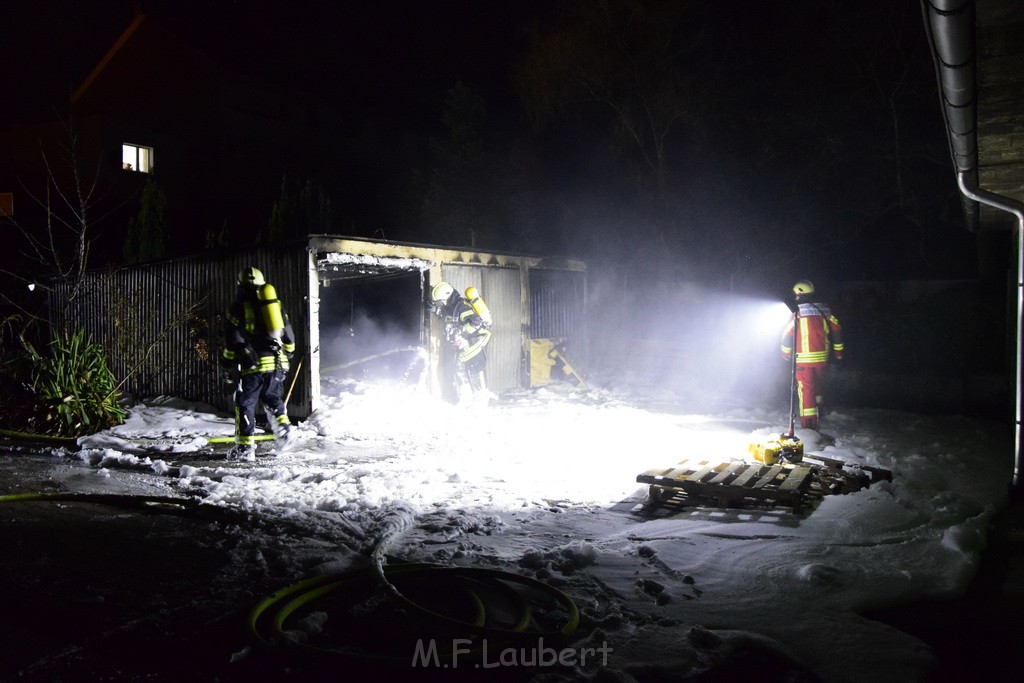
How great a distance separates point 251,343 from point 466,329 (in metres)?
4.11

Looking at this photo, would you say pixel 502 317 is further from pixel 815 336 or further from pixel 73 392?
pixel 73 392

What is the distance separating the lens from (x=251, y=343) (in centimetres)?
807

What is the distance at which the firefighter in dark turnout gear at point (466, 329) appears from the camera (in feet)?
37.4

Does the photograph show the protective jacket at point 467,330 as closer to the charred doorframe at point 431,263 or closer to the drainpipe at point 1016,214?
the charred doorframe at point 431,263

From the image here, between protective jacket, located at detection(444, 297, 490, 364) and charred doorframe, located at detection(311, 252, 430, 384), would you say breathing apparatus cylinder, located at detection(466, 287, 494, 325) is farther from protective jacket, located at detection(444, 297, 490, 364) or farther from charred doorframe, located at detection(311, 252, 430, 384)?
charred doorframe, located at detection(311, 252, 430, 384)

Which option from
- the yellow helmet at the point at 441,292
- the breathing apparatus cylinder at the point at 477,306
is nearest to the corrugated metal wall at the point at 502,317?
the yellow helmet at the point at 441,292

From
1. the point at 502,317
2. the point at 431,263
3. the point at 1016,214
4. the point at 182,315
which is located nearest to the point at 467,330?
the point at 431,263

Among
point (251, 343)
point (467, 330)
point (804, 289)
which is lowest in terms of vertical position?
point (251, 343)

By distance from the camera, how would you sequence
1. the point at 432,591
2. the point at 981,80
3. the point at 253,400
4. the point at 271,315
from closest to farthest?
A: the point at 432,591 < the point at 981,80 < the point at 271,315 < the point at 253,400

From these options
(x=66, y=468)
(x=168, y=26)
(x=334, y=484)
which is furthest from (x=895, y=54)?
(x=168, y=26)

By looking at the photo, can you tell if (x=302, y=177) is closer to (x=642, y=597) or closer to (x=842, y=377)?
(x=842, y=377)

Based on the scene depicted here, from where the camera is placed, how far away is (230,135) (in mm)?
25000

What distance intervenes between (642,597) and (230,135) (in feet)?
84.4

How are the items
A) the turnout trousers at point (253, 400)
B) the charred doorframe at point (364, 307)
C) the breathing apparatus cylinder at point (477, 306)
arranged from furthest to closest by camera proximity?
1. the charred doorframe at point (364, 307)
2. the breathing apparatus cylinder at point (477, 306)
3. the turnout trousers at point (253, 400)
